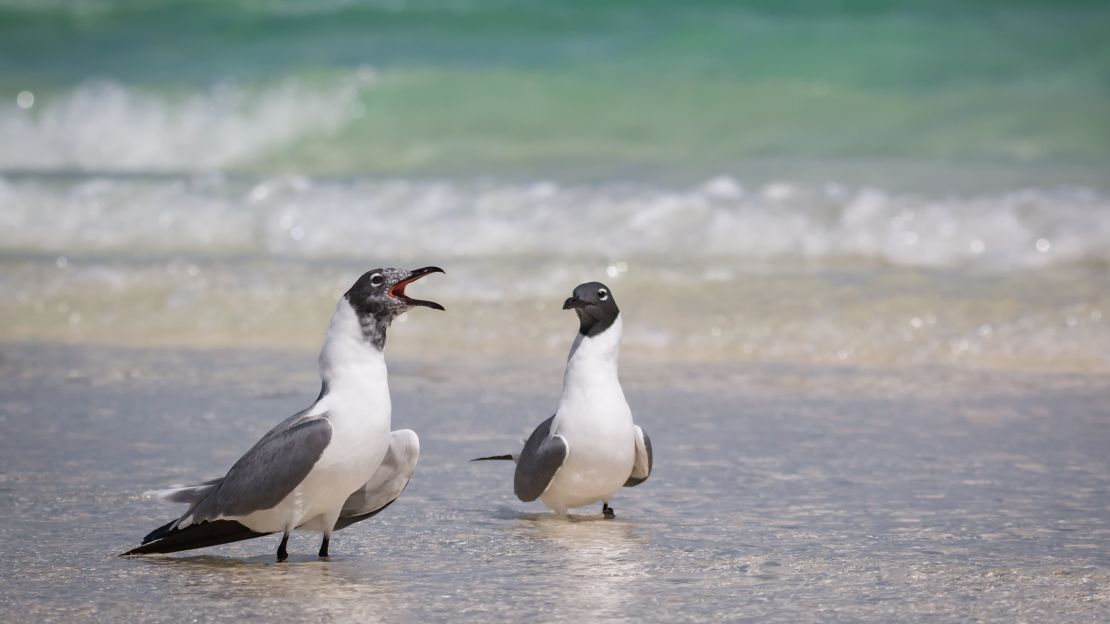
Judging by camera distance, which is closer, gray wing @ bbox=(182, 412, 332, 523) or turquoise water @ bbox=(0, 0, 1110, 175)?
gray wing @ bbox=(182, 412, 332, 523)

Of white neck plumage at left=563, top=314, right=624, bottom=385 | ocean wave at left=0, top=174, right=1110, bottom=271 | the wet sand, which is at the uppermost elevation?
ocean wave at left=0, top=174, right=1110, bottom=271

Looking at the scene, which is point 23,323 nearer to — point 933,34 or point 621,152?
point 621,152

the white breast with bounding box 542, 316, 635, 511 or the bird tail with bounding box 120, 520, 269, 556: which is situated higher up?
the white breast with bounding box 542, 316, 635, 511

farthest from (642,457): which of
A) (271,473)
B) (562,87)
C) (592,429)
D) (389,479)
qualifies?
(562,87)

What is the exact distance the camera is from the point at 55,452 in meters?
4.28

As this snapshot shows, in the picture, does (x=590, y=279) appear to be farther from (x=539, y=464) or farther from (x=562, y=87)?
(x=562, y=87)

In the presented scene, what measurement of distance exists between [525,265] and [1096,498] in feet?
13.7

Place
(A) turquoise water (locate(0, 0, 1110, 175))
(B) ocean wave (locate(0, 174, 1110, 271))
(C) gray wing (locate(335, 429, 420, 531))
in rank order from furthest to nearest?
1. (A) turquoise water (locate(0, 0, 1110, 175))
2. (B) ocean wave (locate(0, 174, 1110, 271))
3. (C) gray wing (locate(335, 429, 420, 531))

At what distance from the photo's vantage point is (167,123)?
45.8 feet

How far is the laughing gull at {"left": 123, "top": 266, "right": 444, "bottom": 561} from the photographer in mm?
3006

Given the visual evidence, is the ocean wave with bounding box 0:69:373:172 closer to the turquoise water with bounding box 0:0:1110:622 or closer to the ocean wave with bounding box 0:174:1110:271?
the turquoise water with bounding box 0:0:1110:622

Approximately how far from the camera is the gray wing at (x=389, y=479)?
3254mm

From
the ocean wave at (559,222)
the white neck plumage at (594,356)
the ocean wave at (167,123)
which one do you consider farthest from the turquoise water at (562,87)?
the white neck plumage at (594,356)

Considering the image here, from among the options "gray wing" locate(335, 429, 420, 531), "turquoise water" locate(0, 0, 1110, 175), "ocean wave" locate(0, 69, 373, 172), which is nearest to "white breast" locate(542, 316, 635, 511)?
"gray wing" locate(335, 429, 420, 531)
